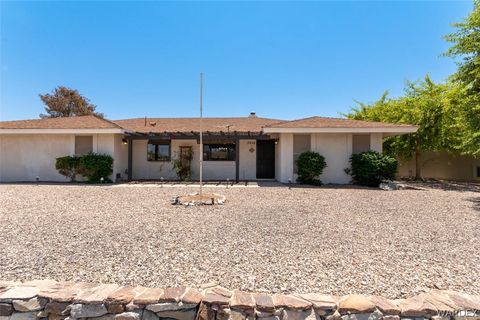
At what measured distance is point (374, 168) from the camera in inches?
476

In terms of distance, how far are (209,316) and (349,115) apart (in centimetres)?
2372

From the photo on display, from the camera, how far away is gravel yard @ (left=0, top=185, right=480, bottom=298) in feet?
9.96

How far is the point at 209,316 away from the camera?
2410 millimetres

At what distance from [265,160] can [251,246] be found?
11.7m

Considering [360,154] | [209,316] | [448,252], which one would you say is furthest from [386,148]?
[209,316]

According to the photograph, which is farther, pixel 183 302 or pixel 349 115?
pixel 349 115

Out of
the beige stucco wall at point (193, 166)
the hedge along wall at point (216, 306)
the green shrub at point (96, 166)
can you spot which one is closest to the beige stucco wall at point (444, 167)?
the beige stucco wall at point (193, 166)

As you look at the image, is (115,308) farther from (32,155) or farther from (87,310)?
(32,155)

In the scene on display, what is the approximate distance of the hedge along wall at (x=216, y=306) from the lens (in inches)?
94.7

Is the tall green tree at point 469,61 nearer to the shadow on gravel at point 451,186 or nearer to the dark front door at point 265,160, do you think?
the shadow on gravel at point 451,186

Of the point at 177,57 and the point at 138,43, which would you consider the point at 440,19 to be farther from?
the point at 138,43

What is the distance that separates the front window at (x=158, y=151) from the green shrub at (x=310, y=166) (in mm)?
8006

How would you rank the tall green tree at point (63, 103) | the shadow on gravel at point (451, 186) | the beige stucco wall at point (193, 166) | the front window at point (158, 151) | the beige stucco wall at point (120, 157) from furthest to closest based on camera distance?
the tall green tree at point (63, 103), the front window at point (158, 151), the beige stucco wall at point (193, 166), the beige stucco wall at point (120, 157), the shadow on gravel at point (451, 186)

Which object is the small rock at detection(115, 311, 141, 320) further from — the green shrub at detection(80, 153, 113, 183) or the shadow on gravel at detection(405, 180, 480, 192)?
the shadow on gravel at detection(405, 180, 480, 192)
